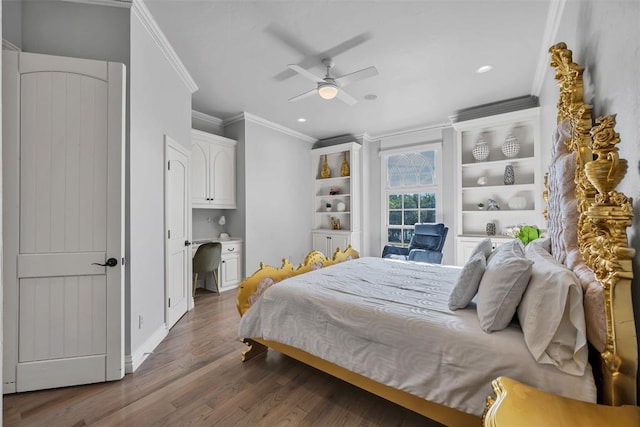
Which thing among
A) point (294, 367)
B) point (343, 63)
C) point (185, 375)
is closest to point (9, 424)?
point (185, 375)

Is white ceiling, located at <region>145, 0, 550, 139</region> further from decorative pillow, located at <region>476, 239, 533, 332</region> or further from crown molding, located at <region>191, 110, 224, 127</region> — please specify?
decorative pillow, located at <region>476, 239, 533, 332</region>

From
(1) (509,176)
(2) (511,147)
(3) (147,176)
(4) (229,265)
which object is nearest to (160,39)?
(3) (147,176)

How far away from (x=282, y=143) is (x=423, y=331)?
4.32 m

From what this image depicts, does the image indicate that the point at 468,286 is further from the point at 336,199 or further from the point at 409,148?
the point at 336,199

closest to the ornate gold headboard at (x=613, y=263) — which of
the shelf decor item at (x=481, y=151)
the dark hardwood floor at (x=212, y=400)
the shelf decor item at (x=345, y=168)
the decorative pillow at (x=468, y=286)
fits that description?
the decorative pillow at (x=468, y=286)

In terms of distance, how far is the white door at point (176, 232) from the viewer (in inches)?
111

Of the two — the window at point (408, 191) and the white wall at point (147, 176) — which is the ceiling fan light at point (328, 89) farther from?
the window at point (408, 191)

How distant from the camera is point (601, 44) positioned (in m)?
1.34

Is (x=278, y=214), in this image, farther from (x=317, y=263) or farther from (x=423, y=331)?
(x=423, y=331)

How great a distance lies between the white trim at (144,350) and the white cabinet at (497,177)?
3913 millimetres

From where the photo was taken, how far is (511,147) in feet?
12.7

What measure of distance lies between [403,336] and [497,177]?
3694 millimetres

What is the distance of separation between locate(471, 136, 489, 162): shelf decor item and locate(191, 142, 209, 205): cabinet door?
406cm

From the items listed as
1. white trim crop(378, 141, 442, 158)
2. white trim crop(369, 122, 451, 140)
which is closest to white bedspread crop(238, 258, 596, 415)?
white trim crop(378, 141, 442, 158)
